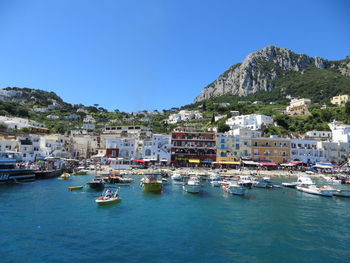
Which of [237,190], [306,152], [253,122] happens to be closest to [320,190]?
[237,190]

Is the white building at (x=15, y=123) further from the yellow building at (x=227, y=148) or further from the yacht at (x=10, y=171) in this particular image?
the yellow building at (x=227, y=148)

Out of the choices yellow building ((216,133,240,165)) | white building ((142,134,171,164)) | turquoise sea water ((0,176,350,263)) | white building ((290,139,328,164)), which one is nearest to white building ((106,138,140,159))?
white building ((142,134,171,164))

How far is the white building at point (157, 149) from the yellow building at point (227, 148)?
1433 centimetres

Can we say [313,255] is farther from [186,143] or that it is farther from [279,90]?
[279,90]

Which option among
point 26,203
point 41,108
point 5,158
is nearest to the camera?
point 26,203

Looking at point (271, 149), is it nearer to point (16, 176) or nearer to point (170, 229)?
point (170, 229)

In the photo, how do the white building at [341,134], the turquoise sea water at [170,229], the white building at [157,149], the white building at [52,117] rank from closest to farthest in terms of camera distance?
the turquoise sea water at [170,229]
the white building at [157,149]
the white building at [341,134]
the white building at [52,117]

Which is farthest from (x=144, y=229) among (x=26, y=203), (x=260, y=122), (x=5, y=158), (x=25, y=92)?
(x=25, y=92)

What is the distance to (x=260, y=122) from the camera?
Result: 334 ft

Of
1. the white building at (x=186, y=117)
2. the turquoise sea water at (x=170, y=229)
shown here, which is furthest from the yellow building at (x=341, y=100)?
the turquoise sea water at (x=170, y=229)

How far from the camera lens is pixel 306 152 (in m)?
80.8

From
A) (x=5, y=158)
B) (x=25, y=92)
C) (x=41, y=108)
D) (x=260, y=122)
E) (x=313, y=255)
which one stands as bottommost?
(x=313, y=255)

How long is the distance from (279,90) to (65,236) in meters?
181

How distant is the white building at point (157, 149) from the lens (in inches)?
3093
